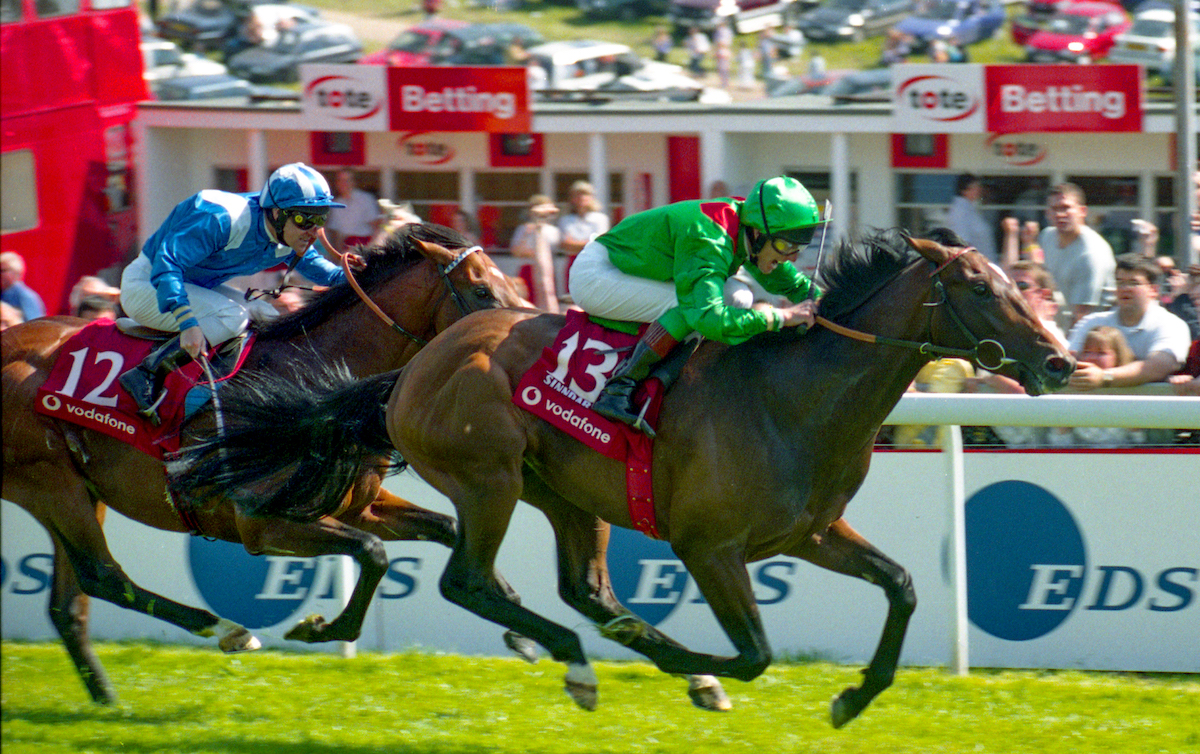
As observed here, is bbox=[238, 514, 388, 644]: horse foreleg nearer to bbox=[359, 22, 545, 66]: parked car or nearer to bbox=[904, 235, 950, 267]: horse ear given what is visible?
bbox=[904, 235, 950, 267]: horse ear

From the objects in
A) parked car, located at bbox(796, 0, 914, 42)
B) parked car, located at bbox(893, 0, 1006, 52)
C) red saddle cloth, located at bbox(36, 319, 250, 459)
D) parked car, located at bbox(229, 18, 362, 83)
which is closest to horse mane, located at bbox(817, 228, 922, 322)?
red saddle cloth, located at bbox(36, 319, 250, 459)

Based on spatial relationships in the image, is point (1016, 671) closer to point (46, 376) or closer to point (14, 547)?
point (46, 376)

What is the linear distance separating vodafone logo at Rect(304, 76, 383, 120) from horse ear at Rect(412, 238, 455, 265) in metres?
8.17

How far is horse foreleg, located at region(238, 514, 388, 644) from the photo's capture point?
15.8 ft

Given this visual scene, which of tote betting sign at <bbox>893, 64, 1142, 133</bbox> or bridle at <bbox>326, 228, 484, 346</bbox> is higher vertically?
bridle at <bbox>326, 228, 484, 346</bbox>

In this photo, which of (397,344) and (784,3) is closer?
(397,344)

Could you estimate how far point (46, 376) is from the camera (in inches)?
205

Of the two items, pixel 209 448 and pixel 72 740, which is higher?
pixel 209 448

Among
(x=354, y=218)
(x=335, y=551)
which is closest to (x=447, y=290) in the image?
(x=335, y=551)

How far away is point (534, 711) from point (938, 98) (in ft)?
27.2

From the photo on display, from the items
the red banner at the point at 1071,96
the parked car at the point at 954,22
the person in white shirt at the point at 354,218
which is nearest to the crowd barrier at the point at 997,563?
the person in white shirt at the point at 354,218

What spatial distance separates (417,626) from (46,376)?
1684mm

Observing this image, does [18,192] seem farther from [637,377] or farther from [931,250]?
[931,250]

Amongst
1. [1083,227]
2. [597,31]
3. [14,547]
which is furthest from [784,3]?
[14,547]
